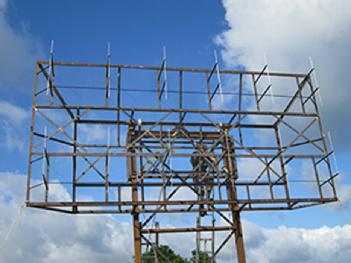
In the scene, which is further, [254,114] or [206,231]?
[254,114]

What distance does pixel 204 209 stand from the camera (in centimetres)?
1852

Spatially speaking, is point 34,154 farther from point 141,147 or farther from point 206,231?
point 206,231

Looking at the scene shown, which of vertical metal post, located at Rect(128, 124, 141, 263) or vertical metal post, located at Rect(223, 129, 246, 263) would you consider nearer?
vertical metal post, located at Rect(128, 124, 141, 263)

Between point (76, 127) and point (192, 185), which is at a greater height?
point (76, 127)

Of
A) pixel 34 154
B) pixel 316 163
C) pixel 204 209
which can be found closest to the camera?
pixel 34 154

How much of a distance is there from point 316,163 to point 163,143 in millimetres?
7217

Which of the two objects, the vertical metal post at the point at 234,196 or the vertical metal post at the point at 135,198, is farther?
the vertical metal post at the point at 234,196

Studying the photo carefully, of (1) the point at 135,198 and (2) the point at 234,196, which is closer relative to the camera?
(1) the point at 135,198

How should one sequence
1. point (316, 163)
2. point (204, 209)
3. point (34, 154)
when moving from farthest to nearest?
point (316, 163)
point (204, 209)
point (34, 154)

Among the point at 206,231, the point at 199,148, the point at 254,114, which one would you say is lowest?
the point at 206,231

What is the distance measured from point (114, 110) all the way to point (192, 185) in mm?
4990

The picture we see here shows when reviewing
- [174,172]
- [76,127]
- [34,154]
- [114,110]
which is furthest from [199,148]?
[34,154]

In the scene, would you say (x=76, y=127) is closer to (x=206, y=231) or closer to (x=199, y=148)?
(x=199, y=148)

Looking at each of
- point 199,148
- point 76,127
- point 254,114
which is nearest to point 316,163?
point 254,114
